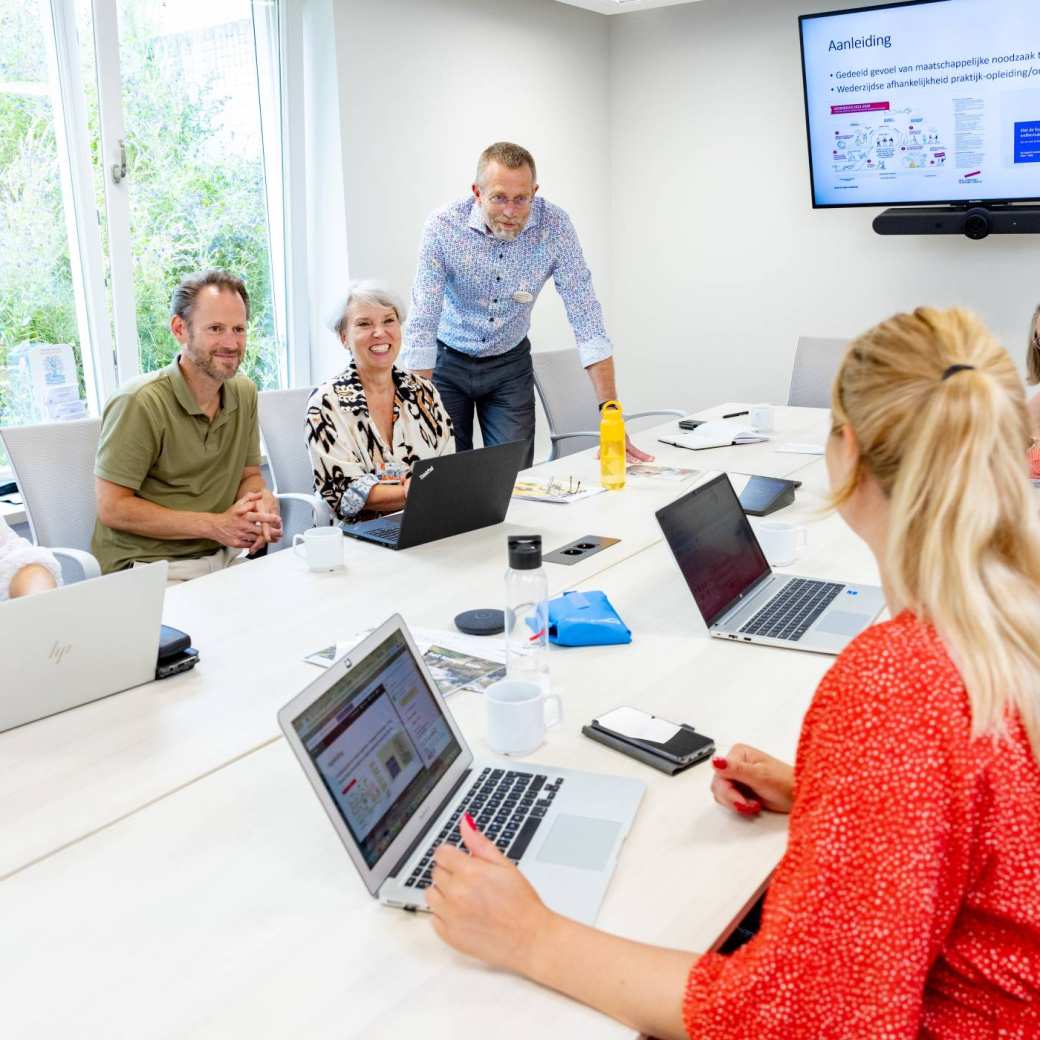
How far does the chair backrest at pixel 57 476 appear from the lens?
2.76m

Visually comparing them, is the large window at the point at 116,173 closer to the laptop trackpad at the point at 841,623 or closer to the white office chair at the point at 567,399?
the white office chair at the point at 567,399

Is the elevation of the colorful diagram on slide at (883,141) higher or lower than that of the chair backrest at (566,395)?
higher

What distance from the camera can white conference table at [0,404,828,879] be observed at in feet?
4.78

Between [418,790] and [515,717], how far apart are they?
221 mm

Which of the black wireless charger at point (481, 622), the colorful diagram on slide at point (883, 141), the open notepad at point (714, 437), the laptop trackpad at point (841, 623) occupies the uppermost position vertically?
the colorful diagram on slide at point (883, 141)

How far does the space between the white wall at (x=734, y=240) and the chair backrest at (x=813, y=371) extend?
0.81 m

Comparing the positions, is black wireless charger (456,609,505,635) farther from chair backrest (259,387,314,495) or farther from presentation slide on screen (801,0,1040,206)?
presentation slide on screen (801,0,1040,206)

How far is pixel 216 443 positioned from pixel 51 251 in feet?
3.85

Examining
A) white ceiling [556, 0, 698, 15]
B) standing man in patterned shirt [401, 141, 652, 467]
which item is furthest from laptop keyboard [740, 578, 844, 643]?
white ceiling [556, 0, 698, 15]

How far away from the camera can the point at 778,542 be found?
93.0 inches

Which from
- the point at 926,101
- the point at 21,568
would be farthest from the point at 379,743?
the point at 926,101

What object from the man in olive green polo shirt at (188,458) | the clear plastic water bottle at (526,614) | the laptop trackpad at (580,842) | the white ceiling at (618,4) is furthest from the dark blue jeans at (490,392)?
the laptop trackpad at (580,842)

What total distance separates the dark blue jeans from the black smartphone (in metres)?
2.65

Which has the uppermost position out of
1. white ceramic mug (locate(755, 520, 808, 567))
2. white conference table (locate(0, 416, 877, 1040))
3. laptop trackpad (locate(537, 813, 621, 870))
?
white ceramic mug (locate(755, 520, 808, 567))
